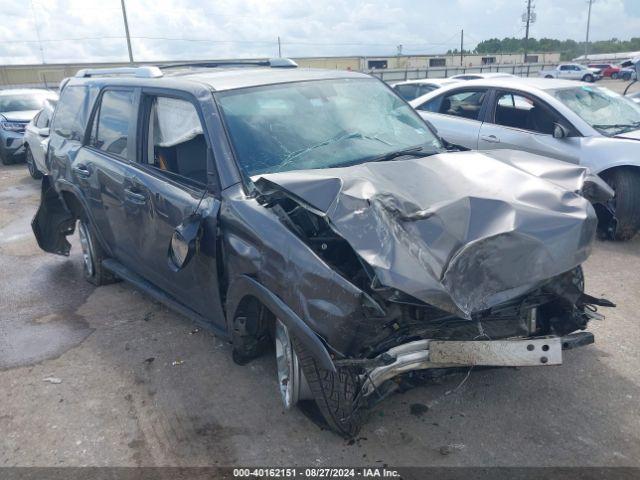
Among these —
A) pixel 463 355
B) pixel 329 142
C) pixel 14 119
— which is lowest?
pixel 463 355

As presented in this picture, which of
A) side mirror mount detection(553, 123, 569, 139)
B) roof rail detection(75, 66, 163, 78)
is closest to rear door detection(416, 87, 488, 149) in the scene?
side mirror mount detection(553, 123, 569, 139)

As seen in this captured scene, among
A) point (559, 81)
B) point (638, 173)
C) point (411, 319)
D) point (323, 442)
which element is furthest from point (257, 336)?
point (559, 81)

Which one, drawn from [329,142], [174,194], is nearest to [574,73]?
[329,142]

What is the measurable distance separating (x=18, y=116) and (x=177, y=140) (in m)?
11.6

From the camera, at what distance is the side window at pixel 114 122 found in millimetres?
4301

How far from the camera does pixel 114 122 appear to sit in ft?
14.9

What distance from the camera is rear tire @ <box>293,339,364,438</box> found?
2.74 metres

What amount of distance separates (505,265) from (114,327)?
128 inches

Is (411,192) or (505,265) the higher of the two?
(411,192)

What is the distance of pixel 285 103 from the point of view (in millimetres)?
3750

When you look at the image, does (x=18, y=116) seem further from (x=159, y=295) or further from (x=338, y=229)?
(x=338, y=229)

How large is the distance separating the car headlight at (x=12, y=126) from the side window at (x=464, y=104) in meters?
10.4

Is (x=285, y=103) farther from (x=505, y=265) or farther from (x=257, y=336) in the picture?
(x=505, y=265)

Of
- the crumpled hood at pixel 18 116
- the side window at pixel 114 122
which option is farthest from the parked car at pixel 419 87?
the crumpled hood at pixel 18 116
